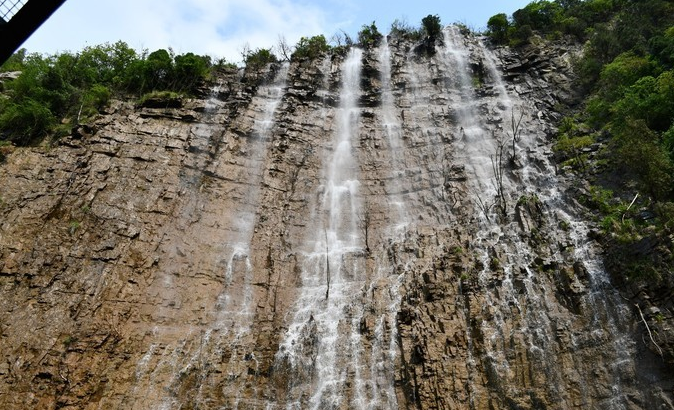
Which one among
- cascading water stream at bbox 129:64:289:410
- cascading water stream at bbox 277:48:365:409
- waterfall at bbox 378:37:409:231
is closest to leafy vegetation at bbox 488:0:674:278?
waterfall at bbox 378:37:409:231

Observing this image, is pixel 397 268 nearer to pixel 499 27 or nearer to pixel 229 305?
pixel 229 305

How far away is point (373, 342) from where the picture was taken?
16.2 m

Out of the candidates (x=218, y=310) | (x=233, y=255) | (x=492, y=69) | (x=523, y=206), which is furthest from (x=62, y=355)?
(x=492, y=69)

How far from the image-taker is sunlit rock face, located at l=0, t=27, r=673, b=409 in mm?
14695

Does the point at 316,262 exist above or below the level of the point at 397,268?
above

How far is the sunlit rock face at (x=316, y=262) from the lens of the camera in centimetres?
1470

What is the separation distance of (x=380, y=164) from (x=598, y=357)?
44.4 feet

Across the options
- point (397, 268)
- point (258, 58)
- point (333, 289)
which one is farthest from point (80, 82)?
point (397, 268)

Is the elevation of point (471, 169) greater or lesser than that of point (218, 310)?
greater

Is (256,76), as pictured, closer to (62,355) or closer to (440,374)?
(62,355)

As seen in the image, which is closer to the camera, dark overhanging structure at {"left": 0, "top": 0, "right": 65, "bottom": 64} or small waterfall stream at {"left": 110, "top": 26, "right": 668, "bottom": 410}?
dark overhanging structure at {"left": 0, "top": 0, "right": 65, "bottom": 64}

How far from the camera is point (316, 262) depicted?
67.1ft

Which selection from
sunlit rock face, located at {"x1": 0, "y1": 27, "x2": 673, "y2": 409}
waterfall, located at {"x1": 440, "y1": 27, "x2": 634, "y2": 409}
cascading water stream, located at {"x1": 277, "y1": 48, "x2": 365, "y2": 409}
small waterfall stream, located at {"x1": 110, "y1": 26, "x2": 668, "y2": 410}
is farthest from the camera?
cascading water stream, located at {"x1": 277, "y1": 48, "x2": 365, "y2": 409}

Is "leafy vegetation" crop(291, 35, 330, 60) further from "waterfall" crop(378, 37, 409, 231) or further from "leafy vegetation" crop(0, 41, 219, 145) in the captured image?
"leafy vegetation" crop(0, 41, 219, 145)
